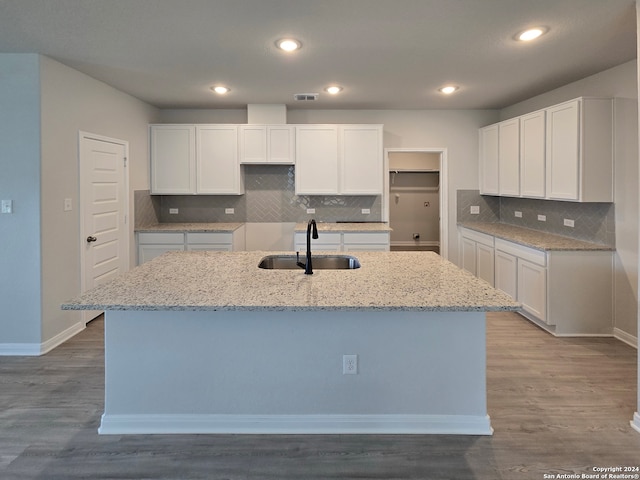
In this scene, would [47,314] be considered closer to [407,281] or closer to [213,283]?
[213,283]

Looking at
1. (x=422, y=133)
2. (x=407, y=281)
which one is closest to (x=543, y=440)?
(x=407, y=281)

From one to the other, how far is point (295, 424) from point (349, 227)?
3.41 metres

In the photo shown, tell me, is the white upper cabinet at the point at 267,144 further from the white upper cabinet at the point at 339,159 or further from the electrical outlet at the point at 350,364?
the electrical outlet at the point at 350,364

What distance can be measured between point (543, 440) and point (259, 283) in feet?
5.71

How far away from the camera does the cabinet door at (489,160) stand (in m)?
5.59

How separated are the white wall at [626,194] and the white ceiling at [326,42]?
0.20 metres

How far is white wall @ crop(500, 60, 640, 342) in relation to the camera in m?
3.78

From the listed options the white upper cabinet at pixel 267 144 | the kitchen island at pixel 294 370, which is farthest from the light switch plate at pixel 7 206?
the white upper cabinet at pixel 267 144

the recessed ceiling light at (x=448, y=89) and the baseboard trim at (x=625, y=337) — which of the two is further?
the recessed ceiling light at (x=448, y=89)

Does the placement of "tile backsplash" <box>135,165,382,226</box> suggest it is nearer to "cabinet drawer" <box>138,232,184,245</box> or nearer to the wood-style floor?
"cabinet drawer" <box>138,232,184,245</box>

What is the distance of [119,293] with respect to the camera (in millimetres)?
2307

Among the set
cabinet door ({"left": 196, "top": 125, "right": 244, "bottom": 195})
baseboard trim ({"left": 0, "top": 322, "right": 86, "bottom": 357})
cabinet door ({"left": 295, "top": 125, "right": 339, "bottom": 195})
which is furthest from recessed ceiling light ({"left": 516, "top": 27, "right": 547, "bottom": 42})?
baseboard trim ({"left": 0, "top": 322, "right": 86, "bottom": 357})

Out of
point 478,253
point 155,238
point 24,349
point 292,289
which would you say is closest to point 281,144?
point 155,238

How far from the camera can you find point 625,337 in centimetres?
392
